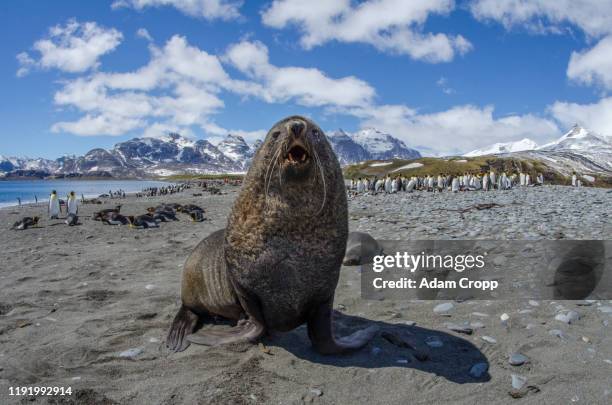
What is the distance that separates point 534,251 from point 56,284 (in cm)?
838

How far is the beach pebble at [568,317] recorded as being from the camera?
4.87 metres

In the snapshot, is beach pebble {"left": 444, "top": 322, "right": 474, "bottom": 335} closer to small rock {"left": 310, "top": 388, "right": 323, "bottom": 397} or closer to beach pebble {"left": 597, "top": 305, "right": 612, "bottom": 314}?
beach pebble {"left": 597, "top": 305, "right": 612, "bottom": 314}

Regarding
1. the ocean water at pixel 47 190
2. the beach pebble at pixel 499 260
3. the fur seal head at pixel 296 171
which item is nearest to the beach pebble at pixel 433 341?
the fur seal head at pixel 296 171

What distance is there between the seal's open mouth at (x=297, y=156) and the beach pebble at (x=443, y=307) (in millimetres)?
2970

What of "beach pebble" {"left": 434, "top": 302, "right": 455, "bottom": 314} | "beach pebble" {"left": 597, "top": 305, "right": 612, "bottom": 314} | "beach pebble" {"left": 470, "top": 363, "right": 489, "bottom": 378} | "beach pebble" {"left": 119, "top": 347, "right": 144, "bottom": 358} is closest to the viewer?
"beach pebble" {"left": 470, "top": 363, "right": 489, "bottom": 378}

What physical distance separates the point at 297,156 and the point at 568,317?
Result: 356 centimetres

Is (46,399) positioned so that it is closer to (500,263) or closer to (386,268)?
(386,268)

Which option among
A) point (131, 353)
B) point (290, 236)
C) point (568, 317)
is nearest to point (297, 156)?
point (290, 236)

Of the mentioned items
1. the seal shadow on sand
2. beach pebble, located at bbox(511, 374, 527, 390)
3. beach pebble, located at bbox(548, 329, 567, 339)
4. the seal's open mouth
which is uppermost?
the seal's open mouth

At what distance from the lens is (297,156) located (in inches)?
159

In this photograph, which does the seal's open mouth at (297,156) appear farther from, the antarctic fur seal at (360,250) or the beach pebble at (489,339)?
the antarctic fur seal at (360,250)

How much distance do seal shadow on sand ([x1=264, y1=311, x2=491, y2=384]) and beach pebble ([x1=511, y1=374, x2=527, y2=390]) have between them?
21cm

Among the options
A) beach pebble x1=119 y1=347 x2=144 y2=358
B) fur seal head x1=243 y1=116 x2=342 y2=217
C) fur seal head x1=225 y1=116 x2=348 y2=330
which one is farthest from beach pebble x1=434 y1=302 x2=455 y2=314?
beach pebble x1=119 y1=347 x2=144 y2=358

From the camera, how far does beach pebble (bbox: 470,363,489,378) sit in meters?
3.89
